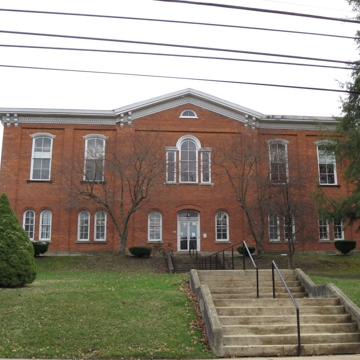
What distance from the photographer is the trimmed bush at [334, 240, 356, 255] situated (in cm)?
2772

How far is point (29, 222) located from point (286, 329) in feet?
71.3

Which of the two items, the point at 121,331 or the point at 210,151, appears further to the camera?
the point at 210,151

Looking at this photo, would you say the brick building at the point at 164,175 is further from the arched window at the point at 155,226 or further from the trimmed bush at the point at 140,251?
the trimmed bush at the point at 140,251

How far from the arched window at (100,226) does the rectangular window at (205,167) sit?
7.03 metres

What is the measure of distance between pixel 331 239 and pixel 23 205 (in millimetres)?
20560

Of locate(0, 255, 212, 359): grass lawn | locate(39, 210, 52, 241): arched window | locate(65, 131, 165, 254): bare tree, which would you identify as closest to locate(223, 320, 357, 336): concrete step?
locate(0, 255, 212, 359): grass lawn

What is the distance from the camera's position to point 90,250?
2745cm

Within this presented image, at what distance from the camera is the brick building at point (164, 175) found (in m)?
27.7

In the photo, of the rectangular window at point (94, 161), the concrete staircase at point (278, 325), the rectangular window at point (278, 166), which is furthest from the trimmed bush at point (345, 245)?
the concrete staircase at point (278, 325)

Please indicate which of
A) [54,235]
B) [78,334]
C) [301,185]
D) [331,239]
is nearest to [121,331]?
[78,334]

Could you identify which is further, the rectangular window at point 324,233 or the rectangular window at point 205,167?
the rectangular window at point 324,233

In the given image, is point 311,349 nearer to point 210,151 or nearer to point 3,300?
point 3,300

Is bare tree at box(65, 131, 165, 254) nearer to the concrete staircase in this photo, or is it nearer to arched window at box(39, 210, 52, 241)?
arched window at box(39, 210, 52, 241)

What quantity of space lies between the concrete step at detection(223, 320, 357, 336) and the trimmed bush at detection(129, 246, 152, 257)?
15762mm
